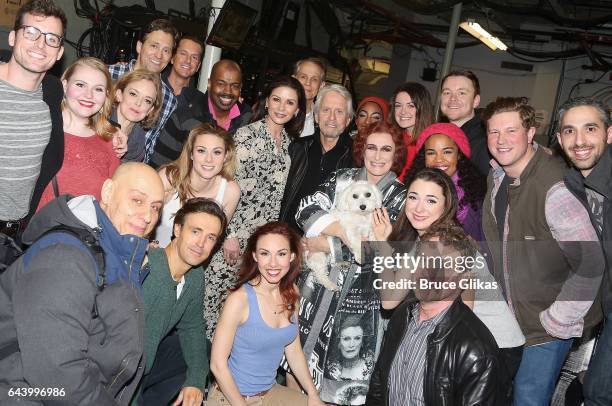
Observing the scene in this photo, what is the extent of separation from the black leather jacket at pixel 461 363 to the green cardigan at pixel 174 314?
4.45ft

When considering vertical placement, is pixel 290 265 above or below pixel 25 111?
below

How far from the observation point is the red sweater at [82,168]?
127 inches

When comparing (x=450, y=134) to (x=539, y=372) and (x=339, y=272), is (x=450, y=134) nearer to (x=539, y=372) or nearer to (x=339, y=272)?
(x=339, y=272)

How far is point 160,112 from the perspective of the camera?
471 centimetres

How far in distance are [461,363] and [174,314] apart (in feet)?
5.05

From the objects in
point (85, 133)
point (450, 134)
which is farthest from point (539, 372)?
point (85, 133)

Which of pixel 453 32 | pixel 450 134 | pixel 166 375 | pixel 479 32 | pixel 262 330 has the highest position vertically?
pixel 479 32

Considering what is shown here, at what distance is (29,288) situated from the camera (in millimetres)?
1969

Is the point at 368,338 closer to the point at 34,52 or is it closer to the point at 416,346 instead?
the point at 416,346

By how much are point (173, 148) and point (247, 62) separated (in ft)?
20.6

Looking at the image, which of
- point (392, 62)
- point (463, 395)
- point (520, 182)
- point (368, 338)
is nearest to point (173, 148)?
point (368, 338)

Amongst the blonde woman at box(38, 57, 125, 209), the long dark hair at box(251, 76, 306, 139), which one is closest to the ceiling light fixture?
the long dark hair at box(251, 76, 306, 139)

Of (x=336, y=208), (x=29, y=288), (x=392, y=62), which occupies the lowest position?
(x=29, y=288)

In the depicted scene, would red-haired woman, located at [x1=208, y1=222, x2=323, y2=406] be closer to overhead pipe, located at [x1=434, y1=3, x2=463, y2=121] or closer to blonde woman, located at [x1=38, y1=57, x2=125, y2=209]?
blonde woman, located at [x1=38, y1=57, x2=125, y2=209]
